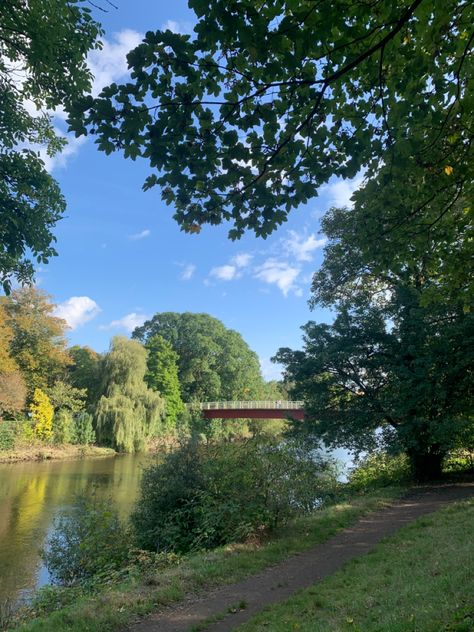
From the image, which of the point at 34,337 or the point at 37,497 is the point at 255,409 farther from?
the point at 37,497

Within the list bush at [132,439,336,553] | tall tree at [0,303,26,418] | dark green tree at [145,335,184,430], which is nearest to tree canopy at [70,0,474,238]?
bush at [132,439,336,553]

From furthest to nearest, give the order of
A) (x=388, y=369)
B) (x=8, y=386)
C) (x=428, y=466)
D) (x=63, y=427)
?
(x=63, y=427), (x=8, y=386), (x=428, y=466), (x=388, y=369)

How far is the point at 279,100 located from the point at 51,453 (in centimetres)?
3304

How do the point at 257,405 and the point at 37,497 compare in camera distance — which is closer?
the point at 37,497

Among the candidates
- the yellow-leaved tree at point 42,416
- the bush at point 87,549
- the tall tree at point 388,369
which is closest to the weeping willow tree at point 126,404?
the yellow-leaved tree at point 42,416

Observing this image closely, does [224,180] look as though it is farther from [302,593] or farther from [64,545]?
[64,545]

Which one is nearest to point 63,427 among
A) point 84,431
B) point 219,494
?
point 84,431

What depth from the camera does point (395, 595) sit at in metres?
5.14

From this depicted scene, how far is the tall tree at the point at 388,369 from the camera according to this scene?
13812 mm

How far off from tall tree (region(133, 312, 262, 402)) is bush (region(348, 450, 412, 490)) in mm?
37882

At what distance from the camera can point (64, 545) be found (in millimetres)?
10031

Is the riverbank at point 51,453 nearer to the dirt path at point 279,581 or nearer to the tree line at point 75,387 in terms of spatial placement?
the tree line at point 75,387

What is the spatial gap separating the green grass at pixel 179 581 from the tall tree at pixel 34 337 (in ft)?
112

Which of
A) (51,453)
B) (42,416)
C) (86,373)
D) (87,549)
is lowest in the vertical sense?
(87,549)
